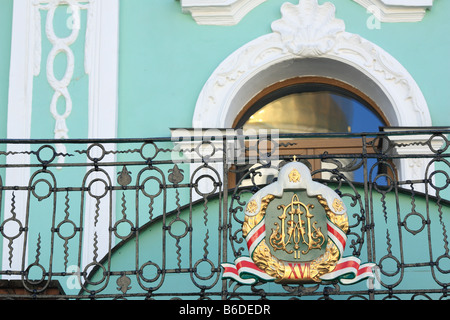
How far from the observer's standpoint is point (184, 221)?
771 centimetres

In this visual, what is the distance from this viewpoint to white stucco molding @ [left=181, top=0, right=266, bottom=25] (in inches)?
386

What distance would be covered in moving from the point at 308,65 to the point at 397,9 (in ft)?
3.03

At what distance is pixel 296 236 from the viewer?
737 centimetres

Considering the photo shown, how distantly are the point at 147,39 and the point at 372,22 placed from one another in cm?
202

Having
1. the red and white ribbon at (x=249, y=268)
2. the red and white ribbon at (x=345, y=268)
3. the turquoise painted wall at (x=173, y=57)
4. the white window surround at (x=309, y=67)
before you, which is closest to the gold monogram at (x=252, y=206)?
the red and white ribbon at (x=249, y=268)

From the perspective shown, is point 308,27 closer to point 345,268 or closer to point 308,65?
point 308,65

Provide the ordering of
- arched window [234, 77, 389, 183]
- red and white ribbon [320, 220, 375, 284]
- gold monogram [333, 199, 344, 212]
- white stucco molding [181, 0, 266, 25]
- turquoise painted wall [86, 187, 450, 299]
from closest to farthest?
red and white ribbon [320, 220, 375, 284]
gold monogram [333, 199, 344, 212]
turquoise painted wall [86, 187, 450, 299]
white stucco molding [181, 0, 266, 25]
arched window [234, 77, 389, 183]

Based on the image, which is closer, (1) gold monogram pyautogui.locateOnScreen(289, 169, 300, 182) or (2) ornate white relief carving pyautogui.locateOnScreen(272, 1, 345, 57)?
(1) gold monogram pyautogui.locateOnScreen(289, 169, 300, 182)

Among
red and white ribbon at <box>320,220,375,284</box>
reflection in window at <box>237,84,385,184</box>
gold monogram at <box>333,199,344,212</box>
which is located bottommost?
red and white ribbon at <box>320,220,375,284</box>

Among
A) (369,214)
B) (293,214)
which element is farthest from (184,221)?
(369,214)

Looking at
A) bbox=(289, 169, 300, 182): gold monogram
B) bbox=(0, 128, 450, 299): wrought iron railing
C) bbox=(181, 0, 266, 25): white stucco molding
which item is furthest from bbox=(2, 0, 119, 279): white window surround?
bbox=(289, 169, 300, 182): gold monogram

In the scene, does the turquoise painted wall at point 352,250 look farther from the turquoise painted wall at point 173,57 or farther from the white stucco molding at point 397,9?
the white stucco molding at point 397,9

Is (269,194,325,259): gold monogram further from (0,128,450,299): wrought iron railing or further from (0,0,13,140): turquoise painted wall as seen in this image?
(0,0,13,140): turquoise painted wall

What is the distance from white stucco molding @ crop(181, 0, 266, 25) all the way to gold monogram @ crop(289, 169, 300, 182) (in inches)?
110
